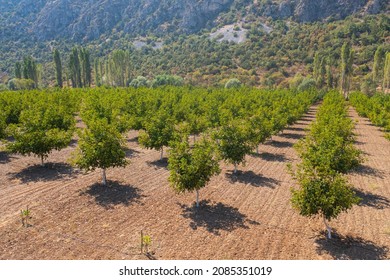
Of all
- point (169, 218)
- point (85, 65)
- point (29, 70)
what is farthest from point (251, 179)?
point (29, 70)

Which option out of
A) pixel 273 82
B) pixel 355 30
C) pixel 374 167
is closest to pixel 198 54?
pixel 273 82

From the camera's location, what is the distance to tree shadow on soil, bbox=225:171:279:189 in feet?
81.9

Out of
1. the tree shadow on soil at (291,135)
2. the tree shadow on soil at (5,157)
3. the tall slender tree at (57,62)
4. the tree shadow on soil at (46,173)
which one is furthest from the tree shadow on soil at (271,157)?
the tall slender tree at (57,62)

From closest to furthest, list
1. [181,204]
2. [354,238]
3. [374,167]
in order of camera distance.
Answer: [354,238]
[181,204]
[374,167]

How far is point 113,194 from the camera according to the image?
22.0 meters

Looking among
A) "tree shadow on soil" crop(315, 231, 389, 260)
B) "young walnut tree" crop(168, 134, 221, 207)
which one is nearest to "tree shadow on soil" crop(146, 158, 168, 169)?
"young walnut tree" crop(168, 134, 221, 207)

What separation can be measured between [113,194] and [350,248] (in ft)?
50.1

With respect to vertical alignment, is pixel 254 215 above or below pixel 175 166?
below

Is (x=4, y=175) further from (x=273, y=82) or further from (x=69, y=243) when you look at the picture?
(x=273, y=82)

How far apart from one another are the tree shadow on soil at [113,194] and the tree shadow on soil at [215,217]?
141 inches

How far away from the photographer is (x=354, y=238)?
16672mm

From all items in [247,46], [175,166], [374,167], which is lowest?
[374,167]

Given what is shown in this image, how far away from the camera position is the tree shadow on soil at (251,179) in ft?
81.9

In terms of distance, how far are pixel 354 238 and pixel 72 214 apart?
53.7 ft
